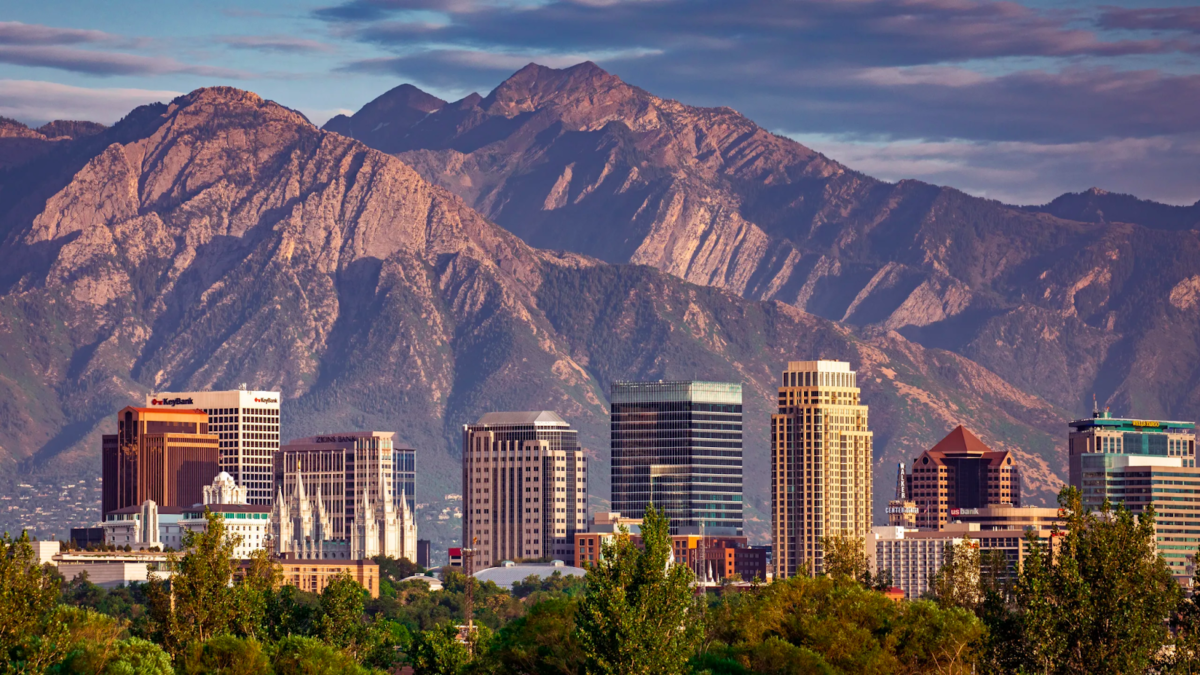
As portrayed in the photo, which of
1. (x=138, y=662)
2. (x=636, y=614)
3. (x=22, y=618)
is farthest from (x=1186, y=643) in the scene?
(x=22, y=618)

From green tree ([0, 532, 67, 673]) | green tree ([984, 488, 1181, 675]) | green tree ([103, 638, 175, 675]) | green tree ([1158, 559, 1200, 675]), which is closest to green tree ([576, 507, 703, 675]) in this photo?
green tree ([984, 488, 1181, 675])

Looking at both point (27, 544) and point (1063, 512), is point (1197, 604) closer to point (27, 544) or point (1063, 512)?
point (1063, 512)

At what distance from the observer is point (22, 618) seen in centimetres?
18188

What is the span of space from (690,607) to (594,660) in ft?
43.9

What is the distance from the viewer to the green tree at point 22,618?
178875mm

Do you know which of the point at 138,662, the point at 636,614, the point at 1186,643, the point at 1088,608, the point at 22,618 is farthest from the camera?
the point at 138,662

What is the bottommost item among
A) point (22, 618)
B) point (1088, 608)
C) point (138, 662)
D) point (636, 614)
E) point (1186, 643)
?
point (138, 662)

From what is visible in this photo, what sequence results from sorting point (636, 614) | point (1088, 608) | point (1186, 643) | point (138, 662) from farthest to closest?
point (138, 662), point (636, 614), point (1186, 643), point (1088, 608)

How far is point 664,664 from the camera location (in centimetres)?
17612

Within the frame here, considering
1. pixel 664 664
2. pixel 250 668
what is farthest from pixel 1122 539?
pixel 250 668

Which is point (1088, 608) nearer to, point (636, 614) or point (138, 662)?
point (636, 614)

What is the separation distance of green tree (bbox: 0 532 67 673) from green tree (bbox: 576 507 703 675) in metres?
40.4

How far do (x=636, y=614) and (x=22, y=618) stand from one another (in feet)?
155

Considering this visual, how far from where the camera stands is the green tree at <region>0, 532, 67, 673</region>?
587 ft
